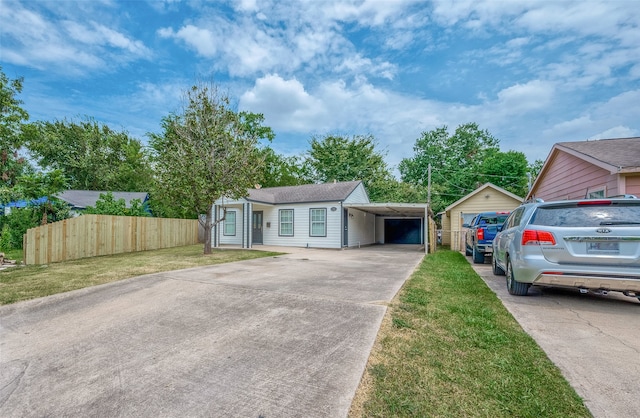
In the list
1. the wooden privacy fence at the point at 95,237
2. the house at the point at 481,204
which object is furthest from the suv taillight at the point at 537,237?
the wooden privacy fence at the point at 95,237

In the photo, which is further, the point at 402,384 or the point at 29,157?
the point at 29,157

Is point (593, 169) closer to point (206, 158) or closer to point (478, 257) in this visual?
point (478, 257)

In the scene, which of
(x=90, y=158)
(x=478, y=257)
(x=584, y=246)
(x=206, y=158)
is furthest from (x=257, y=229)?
→ (x=90, y=158)

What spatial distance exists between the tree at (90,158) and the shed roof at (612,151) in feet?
100

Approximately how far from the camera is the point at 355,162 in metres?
29.9

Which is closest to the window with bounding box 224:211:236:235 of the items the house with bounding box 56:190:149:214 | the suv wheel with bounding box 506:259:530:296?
the house with bounding box 56:190:149:214

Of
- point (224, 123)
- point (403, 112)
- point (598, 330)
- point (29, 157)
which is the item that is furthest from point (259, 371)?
point (29, 157)

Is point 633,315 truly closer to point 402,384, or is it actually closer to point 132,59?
point 402,384

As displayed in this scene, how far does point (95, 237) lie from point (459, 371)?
13.3 meters

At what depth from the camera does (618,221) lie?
397cm

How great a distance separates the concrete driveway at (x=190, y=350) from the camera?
214cm

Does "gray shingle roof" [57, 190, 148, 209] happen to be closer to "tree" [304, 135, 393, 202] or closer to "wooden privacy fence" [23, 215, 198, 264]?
"wooden privacy fence" [23, 215, 198, 264]

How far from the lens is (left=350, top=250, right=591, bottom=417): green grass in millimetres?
1934

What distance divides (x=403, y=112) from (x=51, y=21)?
15577 millimetres
